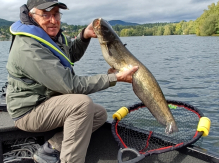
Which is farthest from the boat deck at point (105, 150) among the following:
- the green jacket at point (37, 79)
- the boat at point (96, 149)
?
the green jacket at point (37, 79)

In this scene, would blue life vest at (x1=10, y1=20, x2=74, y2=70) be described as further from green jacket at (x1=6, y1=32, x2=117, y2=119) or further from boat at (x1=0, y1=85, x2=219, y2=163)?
boat at (x1=0, y1=85, x2=219, y2=163)

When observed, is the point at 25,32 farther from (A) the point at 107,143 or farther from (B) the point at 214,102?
(B) the point at 214,102

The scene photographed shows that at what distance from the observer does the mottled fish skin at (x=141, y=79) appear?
322 cm

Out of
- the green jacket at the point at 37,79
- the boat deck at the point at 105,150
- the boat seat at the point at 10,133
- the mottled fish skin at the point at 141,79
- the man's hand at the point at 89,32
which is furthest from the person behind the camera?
the man's hand at the point at 89,32

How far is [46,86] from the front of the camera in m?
2.58

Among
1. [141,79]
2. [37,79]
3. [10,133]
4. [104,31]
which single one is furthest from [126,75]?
[10,133]

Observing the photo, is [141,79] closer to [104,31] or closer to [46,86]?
[104,31]

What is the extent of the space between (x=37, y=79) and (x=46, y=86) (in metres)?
0.12

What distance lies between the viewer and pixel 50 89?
271 cm

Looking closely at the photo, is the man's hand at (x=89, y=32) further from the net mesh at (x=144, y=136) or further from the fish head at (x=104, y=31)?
the net mesh at (x=144, y=136)

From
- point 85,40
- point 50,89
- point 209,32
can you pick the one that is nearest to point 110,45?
point 85,40

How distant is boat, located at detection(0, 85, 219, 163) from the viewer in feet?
9.78

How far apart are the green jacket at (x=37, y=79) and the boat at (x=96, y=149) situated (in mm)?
526

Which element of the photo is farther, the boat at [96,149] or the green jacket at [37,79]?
the boat at [96,149]
